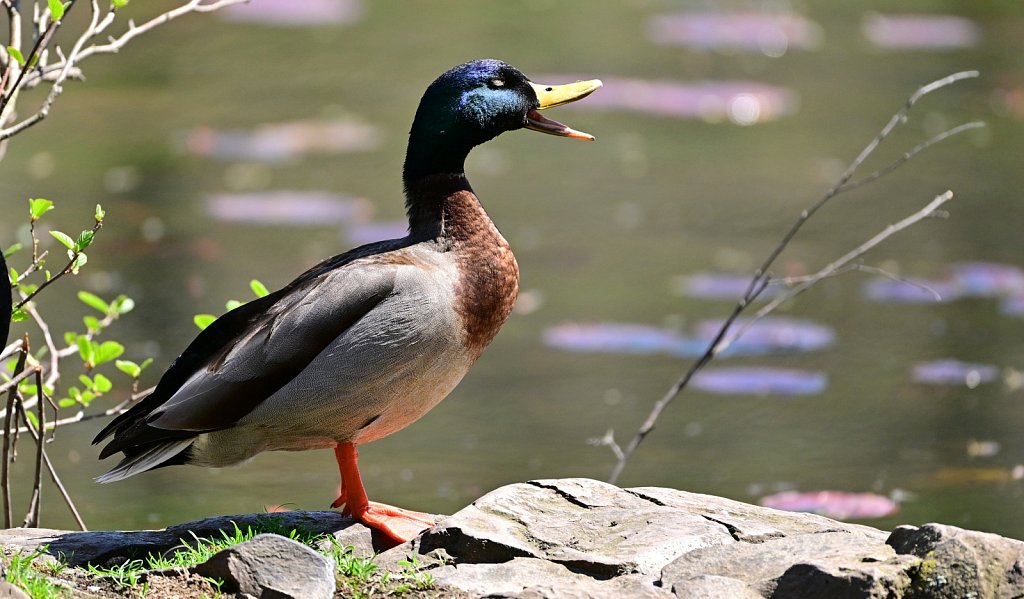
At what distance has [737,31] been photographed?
14664mm

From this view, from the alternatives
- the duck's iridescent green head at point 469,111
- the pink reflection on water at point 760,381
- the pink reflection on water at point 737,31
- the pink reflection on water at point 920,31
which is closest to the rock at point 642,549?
the duck's iridescent green head at point 469,111

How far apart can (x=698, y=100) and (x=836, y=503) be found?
22.8ft

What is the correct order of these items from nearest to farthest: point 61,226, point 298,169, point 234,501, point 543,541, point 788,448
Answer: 1. point 543,541
2. point 234,501
3. point 788,448
4. point 61,226
5. point 298,169

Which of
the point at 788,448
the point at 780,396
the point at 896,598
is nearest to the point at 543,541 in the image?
the point at 896,598

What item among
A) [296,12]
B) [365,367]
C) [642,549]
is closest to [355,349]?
[365,367]

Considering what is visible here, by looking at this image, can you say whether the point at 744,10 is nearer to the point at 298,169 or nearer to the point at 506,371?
the point at 298,169

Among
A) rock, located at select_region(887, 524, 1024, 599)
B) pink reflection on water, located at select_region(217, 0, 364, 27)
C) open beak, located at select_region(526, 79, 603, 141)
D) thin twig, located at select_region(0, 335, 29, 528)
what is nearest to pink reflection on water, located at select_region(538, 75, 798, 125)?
pink reflection on water, located at select_region(217, 0, 364, 27)

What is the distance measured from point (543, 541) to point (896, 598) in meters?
0.89

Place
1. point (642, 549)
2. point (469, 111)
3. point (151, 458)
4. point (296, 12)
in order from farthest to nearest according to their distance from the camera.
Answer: point (296, 12), point (469, 111), point (151, 458), point (642, 549)

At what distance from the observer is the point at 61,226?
29.8 ft

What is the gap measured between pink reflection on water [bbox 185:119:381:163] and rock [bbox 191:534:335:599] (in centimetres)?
745

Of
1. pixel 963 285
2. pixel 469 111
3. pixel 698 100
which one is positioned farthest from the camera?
pixel 698 100

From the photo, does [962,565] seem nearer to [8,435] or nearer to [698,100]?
[8,435]

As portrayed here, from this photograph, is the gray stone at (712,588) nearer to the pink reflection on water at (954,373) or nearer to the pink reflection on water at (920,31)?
the pink reflection on water at (954,373)
